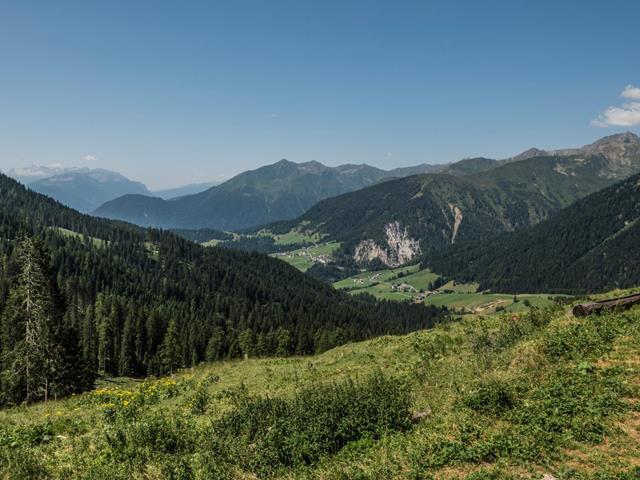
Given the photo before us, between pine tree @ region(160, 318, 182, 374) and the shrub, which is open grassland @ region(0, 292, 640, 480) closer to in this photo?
the shrub

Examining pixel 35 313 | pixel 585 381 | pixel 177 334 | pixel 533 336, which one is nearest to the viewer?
pixel 585 381

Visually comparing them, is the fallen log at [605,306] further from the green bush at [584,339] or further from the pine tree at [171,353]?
the pine tree at [171,353]

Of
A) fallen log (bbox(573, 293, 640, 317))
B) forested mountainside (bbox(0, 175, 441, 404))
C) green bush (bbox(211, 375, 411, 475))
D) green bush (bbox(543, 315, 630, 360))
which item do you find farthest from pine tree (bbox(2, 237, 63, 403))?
fallen log (bbox(573, 293, 640, 317))

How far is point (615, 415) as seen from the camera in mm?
12211

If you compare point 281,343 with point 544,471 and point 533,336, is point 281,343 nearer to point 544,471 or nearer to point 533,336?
point 533,336

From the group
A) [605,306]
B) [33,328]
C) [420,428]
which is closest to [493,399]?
[420,428]

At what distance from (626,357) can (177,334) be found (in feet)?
308

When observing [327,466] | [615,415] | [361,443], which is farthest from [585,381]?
[327,466]

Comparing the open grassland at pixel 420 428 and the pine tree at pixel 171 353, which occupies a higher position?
the open grassland at pixel 420 428

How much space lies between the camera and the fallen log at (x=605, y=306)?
22312 mm

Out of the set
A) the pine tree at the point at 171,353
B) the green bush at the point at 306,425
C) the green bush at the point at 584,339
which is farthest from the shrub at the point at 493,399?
the pine tree at the point at 171,353

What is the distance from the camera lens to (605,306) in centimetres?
2255

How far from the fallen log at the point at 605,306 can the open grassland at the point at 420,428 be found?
6.24 ft

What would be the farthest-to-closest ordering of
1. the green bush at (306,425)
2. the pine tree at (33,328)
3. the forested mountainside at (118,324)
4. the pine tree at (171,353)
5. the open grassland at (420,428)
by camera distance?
1. the pine tree at (171,353)
2. the forested mountainside at (118,324)
3. the pine tree at (33,328)
4. the green bush at (306,425)
5. the open grassland at (420,428)
